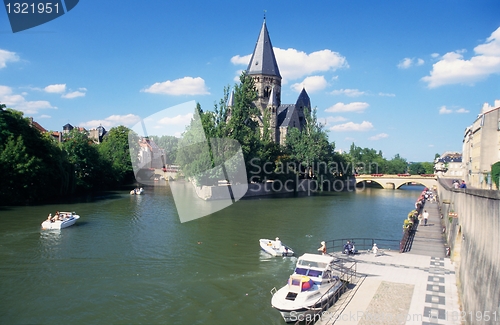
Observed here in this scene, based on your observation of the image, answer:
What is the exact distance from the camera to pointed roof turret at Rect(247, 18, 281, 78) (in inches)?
3632

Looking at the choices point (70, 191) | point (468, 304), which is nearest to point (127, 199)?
point (70, 191)

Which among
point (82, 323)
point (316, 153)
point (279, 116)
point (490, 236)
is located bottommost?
point (82, 323)

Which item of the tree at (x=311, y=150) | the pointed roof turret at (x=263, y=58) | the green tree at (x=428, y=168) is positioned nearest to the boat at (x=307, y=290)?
the tree at (x=311, y=150)

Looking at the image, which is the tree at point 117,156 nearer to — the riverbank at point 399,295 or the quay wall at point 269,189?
the quay wall at point 269,189

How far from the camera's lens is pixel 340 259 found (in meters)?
20.2

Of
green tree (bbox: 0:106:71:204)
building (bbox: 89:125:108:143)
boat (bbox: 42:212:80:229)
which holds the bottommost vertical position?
boat (bbox: 42:212:80:229)

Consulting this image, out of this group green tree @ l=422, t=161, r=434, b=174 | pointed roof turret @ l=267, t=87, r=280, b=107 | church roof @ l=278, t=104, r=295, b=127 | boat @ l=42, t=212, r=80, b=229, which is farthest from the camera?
green tree @ l=422, t=161, r=434, b=174

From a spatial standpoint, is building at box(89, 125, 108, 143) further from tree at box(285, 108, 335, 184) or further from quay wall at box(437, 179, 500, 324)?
quay wall at box(437, 179, 500, 324)

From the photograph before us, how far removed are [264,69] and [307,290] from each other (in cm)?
8307

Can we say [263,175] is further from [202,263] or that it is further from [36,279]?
[36,279]

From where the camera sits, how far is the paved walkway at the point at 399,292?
1388cm

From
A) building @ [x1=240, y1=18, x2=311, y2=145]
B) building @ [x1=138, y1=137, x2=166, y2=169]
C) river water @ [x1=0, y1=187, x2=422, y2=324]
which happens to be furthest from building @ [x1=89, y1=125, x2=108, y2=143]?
river water @ [x1=0, y1=187, x2=422, y2=324]

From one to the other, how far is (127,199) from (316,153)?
36281mm

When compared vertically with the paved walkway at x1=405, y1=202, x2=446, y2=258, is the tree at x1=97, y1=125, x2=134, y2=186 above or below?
above
